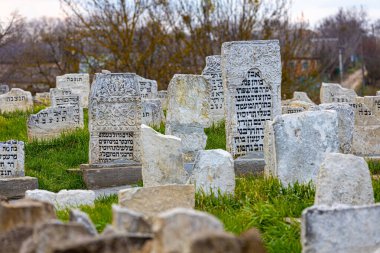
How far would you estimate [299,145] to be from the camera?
1036cm

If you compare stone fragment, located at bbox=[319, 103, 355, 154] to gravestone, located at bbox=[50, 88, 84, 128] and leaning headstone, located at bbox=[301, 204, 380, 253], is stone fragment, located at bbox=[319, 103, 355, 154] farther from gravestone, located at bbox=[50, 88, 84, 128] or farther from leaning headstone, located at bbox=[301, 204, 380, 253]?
gravestone, located at bbox=[50, 88, 84, 128]

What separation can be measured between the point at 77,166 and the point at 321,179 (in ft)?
28.9

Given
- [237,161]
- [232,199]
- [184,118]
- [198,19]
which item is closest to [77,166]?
[184,118]

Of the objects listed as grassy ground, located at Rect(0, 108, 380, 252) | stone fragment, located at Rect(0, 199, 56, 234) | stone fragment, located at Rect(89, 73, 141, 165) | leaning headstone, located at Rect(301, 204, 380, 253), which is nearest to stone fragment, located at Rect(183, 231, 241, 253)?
stone fragment, located at Rect(0, 199, 56, 234)

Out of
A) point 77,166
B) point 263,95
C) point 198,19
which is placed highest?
point 198,19

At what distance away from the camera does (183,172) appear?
1162 centimetres

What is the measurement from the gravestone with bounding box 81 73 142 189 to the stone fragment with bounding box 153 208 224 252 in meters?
10.3

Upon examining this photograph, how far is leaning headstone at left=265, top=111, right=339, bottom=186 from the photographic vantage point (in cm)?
1034

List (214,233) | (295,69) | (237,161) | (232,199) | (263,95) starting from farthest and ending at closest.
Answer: (295,69), (263,95), (237,161), (232,199), (214,233)

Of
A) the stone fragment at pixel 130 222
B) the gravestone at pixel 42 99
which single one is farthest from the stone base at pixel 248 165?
the gravestone at pixel 42 99

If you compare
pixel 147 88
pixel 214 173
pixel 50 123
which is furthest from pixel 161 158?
pixel 147 88

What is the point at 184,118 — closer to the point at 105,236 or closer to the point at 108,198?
the point at 108,198

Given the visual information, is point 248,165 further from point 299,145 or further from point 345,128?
point 299,145

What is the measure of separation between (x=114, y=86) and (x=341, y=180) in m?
7.81
